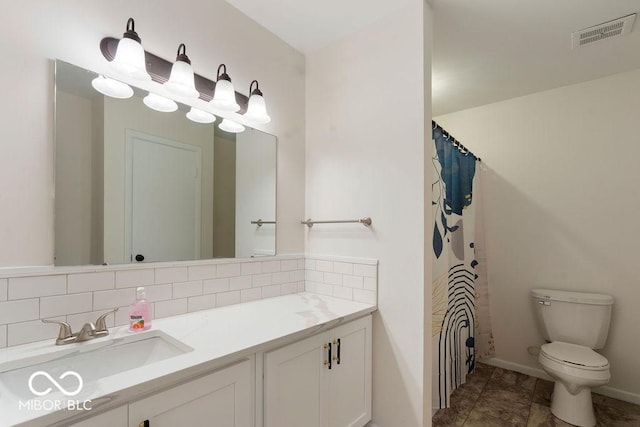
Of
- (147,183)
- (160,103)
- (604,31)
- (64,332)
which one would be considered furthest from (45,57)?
(604,31)

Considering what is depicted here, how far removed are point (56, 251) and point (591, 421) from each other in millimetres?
2988

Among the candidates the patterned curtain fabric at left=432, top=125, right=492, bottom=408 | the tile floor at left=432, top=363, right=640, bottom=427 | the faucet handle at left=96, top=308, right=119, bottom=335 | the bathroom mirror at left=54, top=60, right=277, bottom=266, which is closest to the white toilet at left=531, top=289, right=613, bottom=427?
the tile floor at left=432, top=363, right=640, bottom=427

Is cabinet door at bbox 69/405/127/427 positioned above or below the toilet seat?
above

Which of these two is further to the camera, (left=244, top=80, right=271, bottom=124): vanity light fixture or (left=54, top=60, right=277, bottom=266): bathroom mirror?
(left=244, top=80, right=271, bottom=124): vanity light fixture

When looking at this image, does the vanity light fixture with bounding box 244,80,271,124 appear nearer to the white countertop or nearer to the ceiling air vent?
the white countertop

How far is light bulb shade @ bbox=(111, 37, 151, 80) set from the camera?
1.18 meters

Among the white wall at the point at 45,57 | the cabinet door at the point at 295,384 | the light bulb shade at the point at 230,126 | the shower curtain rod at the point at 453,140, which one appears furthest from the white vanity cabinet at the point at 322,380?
the shower curtain rod at the point at 453,140

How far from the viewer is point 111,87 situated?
4.09ft

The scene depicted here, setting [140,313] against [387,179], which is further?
[387,179]

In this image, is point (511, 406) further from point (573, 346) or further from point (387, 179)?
point (387, 179)

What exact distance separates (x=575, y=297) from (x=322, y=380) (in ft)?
6.62

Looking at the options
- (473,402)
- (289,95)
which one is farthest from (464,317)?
(289,95)

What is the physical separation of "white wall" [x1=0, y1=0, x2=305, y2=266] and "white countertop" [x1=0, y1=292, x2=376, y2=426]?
0.43m

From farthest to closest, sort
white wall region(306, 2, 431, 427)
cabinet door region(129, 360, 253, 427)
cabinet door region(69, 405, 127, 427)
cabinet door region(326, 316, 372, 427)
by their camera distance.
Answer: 1. white wall region(306, 2, 431, 427)
2. cabinet door region(326, 316, 372, 427)
3. cabinet door region(129, 360, 253, 427)
4. cabinet door region(69, 405, 127, 427)
